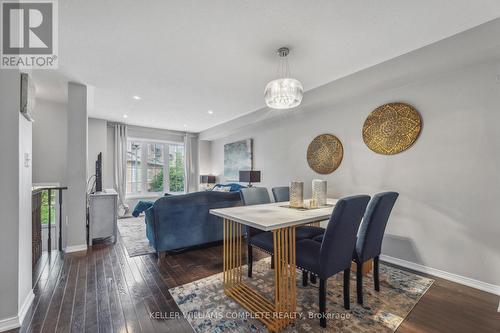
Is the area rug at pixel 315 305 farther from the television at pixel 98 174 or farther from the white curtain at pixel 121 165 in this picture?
the white curtain at pixel 121 165

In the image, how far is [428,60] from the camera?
2352 millimetres

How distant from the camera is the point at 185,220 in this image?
10.4 feet

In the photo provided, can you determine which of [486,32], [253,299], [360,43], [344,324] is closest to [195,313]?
[253,299]

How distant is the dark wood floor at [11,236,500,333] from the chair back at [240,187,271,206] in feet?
2.95

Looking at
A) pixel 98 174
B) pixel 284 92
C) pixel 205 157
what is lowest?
pixel 98 174

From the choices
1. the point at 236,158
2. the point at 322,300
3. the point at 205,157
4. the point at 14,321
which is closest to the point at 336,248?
the point at 322,300

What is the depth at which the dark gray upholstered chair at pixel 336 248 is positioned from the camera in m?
1.63

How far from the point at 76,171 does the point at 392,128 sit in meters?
4.55

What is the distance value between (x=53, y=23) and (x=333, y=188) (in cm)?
394

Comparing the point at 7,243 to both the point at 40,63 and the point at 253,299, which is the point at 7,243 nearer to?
the point at 253,299

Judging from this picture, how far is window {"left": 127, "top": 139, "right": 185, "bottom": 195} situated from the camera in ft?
21.3

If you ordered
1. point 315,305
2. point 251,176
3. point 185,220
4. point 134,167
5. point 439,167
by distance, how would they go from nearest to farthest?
point 315,305
point 439,167
point 185,220
point 251,176
point 134,167

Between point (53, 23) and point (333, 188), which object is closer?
point (53, 23)

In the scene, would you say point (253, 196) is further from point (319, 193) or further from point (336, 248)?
point (336, 248)
